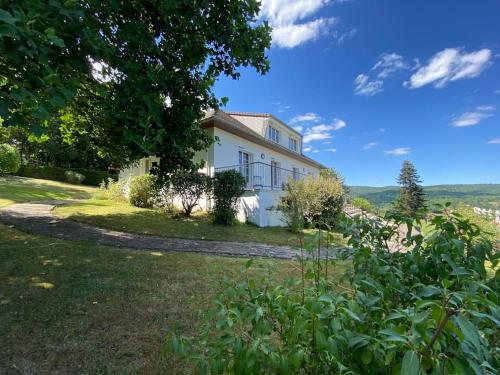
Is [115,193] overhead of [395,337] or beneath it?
overhead

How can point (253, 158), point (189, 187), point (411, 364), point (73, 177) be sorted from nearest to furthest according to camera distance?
point (411, 364), point (189, 187), point (253, 158), point (73, 177)

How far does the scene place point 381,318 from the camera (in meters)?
1.14

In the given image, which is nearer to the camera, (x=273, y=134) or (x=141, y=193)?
(x=141, y=193)

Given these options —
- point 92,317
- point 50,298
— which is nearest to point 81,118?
point 50,298

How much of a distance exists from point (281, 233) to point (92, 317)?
7.82 metres

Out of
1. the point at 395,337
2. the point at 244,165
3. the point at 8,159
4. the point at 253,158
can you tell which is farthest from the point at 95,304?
the point at 8,159

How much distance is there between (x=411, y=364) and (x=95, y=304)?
12.4ft

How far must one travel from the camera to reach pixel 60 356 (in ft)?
7.87

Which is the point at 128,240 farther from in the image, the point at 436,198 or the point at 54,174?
the point at 54,174

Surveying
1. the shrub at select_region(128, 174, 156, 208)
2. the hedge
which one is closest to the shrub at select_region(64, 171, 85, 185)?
the hedge

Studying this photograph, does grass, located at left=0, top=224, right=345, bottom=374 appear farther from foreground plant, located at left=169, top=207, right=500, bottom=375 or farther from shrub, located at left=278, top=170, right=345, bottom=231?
shrub, located at left=278, top=170, right=345, bottom=231

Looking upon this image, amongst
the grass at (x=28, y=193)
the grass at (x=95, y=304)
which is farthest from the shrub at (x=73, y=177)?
the grass at (x=95, y=304)

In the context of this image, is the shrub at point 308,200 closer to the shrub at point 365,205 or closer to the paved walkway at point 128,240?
the paved walkway at point 128,240

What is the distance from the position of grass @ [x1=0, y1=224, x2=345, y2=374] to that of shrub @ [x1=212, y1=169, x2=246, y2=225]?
4589 mm
